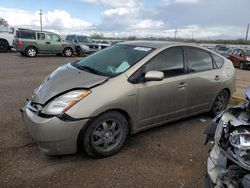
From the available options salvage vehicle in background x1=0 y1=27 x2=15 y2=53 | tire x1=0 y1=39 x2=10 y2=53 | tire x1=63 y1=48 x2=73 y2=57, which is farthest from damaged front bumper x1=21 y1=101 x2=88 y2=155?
tire x1=0 y1=39 x2=10 y2=53

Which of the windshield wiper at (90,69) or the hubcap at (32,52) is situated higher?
the windshield wiper at (90,69)

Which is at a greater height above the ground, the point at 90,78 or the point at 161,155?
the point at 90,78

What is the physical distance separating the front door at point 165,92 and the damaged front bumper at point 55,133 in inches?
41.1

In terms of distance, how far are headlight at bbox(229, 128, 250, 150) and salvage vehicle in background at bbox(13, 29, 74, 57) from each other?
16.8 meters

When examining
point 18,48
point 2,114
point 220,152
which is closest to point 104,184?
point 220,152

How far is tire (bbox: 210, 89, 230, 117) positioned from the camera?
5.41 m

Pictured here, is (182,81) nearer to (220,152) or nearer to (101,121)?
(101,121)

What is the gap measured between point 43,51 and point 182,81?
15279 millimetres

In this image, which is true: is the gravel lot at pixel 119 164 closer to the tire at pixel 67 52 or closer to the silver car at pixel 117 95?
the silver car at pixel 117 95

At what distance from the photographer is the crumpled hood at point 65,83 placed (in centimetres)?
353

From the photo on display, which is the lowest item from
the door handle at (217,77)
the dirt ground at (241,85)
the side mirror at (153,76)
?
the dirt ground at (241,85)

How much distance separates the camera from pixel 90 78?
3.76 meters

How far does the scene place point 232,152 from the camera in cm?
225

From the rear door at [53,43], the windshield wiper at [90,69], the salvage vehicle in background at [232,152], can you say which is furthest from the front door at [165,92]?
the rear door at [53,43]
